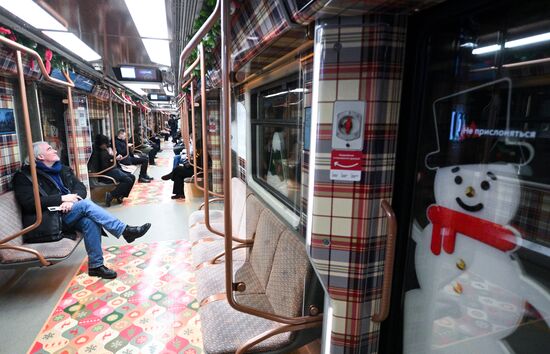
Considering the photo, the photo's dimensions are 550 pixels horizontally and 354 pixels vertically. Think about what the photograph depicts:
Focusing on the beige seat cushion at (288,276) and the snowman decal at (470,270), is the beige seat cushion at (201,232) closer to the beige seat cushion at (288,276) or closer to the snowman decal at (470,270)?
the beige seat cushion at (288,276)

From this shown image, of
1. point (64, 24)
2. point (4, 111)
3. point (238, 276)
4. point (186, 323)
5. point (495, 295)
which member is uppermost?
point (64, 24)

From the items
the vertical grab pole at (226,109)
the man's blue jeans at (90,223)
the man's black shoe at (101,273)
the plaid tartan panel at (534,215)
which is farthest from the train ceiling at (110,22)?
the man's black shoe at (101,273)

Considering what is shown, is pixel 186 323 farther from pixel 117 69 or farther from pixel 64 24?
pixel 117 69

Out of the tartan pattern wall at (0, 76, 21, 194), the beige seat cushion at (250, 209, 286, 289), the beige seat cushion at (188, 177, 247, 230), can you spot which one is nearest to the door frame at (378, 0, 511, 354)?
the beige seat cushion at (250, 209, 286, 289)

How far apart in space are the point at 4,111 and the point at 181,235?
98.1 inches

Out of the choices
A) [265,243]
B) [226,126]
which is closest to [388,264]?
[226,126]

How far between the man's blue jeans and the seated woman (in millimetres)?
2593

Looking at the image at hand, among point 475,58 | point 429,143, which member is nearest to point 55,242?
point 429,143

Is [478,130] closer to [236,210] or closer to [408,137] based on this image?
[408,137]

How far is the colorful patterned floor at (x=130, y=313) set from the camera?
7.55 feet

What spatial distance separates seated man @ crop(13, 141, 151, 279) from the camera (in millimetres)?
3186

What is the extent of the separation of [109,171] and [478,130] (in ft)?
21.4

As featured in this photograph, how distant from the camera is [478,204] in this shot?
3.63 ft

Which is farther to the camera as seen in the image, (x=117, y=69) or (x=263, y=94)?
(x=117, y=69)
